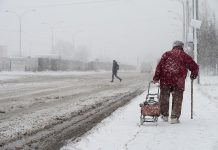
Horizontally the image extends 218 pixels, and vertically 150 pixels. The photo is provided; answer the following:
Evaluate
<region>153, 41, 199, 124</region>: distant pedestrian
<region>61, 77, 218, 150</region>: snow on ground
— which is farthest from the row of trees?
<region>61, 77, 218, 150</region>: snow on ground

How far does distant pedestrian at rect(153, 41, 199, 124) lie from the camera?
1123 centimetres

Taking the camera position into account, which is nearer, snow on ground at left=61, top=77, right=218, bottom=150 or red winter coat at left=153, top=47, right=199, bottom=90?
snow on ground at left=61, top=77, right=218, bottom=150

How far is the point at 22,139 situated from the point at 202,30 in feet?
183

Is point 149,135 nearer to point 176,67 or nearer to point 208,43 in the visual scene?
point 176,67

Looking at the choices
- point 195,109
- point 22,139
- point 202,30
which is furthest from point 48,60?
point 22,139

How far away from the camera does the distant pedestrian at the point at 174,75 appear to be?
11.2m

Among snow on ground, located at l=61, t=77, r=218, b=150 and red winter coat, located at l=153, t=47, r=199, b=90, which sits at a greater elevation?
red winter coat, located at l=153, t=47, r=199, b=90

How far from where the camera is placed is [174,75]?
11.2 metres

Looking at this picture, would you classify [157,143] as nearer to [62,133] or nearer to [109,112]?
[62,133]

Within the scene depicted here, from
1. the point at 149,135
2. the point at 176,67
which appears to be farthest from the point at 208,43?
the point at 149,135

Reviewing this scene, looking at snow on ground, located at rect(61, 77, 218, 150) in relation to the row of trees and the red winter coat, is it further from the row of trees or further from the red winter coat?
the row of trees

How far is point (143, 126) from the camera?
35.1ft

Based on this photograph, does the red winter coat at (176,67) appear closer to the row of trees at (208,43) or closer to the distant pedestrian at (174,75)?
the distant pedestrian at (174,75)

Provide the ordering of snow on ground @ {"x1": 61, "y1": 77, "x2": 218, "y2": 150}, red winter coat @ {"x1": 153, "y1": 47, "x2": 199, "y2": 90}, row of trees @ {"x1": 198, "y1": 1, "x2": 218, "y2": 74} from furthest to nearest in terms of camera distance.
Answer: row of trees @ {"x1": 198, "y1": 1, "x2": 218, "y2": 74}, red winter coat @ {"x1": 153, "y1": 47, "x2": 199, "y2": 90}, snow on ground @ {"x1": 61, "y1": 77, "x2": 218, "y2": 150}
